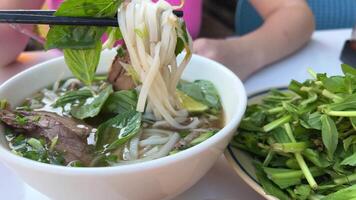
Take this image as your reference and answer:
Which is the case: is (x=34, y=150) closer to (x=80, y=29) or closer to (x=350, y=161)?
(x=80, y=29)

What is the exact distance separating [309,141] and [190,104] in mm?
225

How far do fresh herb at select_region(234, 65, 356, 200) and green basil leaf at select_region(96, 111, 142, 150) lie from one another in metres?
0.18

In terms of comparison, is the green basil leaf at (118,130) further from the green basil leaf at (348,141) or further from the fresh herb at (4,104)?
the green basil leaf at (348,141)

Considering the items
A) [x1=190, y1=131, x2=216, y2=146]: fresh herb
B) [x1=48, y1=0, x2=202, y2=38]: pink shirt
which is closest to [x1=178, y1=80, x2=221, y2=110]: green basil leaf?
[x1=190, y1=131, x2=216, y2=146]: fresh herb

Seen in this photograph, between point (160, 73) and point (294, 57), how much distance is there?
2.04 feet

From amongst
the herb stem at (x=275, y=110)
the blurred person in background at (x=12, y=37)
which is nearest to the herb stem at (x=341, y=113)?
the herb stem at (x=275, y=110)

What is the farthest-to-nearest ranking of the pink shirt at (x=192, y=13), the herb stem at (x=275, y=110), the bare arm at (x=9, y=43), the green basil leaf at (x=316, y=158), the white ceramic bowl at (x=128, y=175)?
the pink shirt at (x=192, y=13) → the bare arm at (x=9, y=43) → the herb stem at (x=275, y=110) → the green basil leaf at (x=316, y=158) → the white ceramic bowl at (x=128, y=175)

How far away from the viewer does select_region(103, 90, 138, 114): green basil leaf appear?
750 millimetres

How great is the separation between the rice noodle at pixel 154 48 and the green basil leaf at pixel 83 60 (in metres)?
0.07

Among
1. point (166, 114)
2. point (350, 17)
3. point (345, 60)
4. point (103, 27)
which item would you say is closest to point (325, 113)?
point (166, 114)

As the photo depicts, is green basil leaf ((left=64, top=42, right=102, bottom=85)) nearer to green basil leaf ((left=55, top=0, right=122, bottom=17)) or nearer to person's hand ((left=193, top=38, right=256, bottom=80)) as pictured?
green basil leaf ((left=55, top=0, right=122, bottom=17))

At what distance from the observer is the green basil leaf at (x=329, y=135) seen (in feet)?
2.10

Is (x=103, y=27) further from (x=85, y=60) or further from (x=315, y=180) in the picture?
(x=315, y=180)

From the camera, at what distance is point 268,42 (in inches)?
48.2
